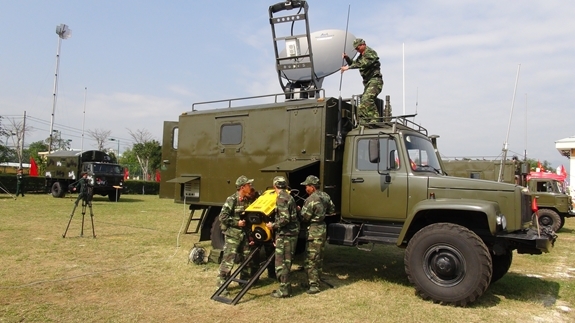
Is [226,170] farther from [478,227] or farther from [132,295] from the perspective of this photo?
[478,227]

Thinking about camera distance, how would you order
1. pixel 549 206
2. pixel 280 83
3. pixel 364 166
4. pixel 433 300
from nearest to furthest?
A: pixel 433 300
pixel 364 166
pixel 280 83
pixel 549 206

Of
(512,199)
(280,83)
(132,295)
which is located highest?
(280,83)

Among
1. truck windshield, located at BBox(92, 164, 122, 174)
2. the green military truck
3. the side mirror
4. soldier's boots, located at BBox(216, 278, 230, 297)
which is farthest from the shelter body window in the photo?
truck windshield, located at BBox(92, 164, 122, 174)

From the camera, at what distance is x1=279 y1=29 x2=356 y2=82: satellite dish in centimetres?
859

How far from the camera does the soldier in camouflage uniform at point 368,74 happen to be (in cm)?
747

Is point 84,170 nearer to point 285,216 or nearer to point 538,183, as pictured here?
point 285,216

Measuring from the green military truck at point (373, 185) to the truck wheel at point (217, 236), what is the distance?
0.06 feet

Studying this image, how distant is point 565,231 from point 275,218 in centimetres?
1439

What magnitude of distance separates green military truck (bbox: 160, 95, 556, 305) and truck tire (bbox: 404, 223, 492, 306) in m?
0.01

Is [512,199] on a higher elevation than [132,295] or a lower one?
higher

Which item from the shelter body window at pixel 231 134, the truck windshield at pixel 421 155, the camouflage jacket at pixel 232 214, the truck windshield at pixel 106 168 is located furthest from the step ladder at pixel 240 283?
the truck windshield at pixel 106 168

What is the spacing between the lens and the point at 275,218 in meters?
6.27

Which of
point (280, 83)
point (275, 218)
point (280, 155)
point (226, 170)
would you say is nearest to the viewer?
point (275, 218)

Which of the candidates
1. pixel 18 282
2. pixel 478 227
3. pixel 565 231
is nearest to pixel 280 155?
pixel 478 227
